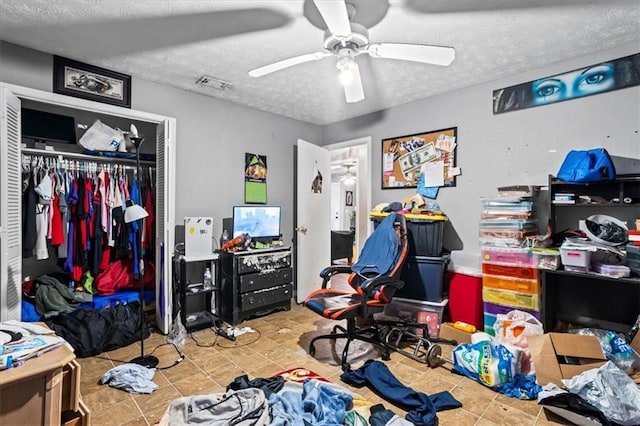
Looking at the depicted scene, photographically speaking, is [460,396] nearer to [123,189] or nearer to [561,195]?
[561,195]

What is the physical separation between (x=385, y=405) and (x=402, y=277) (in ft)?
4.53

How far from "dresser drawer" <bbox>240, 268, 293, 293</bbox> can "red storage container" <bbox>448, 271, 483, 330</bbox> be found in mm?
1751

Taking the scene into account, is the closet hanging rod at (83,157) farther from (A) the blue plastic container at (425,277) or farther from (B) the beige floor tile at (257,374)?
(A) the blue plastic container at (425,277)

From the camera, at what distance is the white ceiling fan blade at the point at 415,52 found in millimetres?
1843

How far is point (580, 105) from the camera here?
2564 mm

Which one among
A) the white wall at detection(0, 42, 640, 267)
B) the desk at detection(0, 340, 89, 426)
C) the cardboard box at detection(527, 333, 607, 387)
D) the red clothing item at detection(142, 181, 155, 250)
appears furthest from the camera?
the red clothing item at detection(142, 181, 155, 250)

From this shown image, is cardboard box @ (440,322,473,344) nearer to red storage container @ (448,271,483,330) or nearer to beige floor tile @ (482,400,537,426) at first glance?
red storage container @ (448,271,483,330)

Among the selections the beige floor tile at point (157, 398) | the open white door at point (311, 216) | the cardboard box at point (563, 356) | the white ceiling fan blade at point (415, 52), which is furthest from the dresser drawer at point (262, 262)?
the cardboard box at point (563, 356)

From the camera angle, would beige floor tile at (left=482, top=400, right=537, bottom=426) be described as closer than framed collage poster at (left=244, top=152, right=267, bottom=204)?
Yes

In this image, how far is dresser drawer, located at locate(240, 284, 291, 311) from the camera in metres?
3.27

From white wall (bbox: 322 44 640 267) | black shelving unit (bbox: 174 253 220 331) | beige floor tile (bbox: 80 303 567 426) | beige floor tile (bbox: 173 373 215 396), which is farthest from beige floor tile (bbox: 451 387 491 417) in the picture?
black shelving unit (bbox: 174 253 220 331)

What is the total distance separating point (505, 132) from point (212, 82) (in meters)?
2.84

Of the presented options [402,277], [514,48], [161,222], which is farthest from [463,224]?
[161,222]

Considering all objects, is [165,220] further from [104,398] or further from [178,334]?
[104,398]
